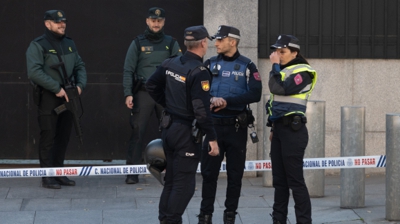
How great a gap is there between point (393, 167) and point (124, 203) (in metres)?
2.96

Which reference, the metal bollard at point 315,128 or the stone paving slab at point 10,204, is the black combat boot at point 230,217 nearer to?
the metal bollard at point 315,128

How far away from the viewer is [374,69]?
10125 millimetres

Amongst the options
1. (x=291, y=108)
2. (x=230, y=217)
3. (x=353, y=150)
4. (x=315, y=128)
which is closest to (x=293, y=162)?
(x=291, y=108)

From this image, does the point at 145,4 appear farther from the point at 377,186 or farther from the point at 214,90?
the point at 377,186

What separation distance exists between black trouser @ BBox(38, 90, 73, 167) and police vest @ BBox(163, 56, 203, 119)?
282 centimetres

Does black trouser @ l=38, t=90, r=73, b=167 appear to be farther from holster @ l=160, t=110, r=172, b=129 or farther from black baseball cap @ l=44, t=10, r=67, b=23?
holster @ l=160, t=110, r=172, b=129

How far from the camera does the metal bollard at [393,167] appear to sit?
737 centimetres

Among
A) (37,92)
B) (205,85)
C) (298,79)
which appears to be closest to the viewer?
(205,85)

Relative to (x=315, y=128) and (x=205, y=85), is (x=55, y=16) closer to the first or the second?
(x=205, y=85)

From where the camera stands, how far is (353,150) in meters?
8.02

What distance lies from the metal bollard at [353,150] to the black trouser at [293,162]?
1.31m

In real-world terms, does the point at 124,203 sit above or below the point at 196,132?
below

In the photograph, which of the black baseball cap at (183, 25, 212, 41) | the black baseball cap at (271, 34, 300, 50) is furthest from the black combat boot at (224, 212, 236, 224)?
the black baseball cap at (183, 25, 212, 41)

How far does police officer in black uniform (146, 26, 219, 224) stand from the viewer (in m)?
6.41
